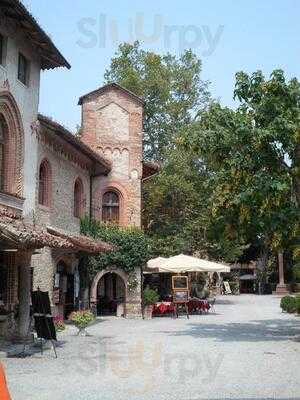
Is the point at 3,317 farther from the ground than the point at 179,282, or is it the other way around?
the point at 179,282

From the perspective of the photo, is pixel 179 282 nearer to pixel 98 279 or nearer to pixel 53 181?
pixel 98 279

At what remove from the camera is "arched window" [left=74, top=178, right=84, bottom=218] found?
22.0 meters

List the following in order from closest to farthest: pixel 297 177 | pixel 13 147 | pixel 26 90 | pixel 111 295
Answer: pixel 13 147, pixel 297 177, pixel 26 90, pixel 111 295

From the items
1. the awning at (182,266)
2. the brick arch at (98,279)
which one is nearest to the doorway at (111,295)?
the brick arch at (98,279)

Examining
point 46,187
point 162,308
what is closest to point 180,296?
point 162,308

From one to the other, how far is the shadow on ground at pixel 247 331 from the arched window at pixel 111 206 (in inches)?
271

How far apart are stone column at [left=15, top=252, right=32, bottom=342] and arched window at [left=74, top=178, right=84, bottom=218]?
8.61 metres

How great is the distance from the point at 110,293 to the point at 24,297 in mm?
14613

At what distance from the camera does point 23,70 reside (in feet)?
49.7

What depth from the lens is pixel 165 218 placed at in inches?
1390

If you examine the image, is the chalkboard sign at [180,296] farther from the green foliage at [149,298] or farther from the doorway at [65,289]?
the doorway at [65,289]

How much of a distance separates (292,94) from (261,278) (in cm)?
4920

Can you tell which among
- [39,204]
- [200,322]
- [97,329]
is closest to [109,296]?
[200,322]

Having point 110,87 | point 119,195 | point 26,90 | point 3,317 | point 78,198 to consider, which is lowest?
point 3,317
